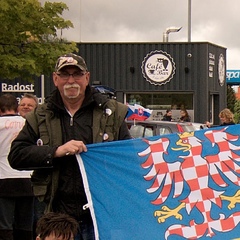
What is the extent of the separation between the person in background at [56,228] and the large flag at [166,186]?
54cm

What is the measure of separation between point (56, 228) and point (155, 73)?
23610 mm

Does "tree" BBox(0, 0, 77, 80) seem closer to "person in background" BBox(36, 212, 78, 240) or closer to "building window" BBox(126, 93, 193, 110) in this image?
"building window" BBox(126, 93, 193, 110)

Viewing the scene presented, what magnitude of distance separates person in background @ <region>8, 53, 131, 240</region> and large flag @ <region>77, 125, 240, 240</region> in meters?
0.10

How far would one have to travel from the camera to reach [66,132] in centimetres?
383

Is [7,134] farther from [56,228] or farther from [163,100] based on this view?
[163,100]

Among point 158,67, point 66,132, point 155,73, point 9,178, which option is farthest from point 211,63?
point 66,132

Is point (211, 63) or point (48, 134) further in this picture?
point (211, 63)

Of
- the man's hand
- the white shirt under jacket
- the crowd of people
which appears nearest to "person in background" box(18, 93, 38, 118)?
the white shirt under jacket

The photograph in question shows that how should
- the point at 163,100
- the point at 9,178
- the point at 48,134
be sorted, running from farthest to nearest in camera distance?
the point at 163,100, the point at 9,178, the point at 48,134

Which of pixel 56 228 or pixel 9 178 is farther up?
pixel 56 228

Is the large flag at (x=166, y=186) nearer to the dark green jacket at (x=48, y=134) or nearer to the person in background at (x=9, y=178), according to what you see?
the dark green jacket at (x=48, y=134)

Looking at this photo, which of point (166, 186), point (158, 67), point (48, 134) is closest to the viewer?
point (48, 134)

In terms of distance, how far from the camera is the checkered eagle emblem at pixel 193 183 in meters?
4.18

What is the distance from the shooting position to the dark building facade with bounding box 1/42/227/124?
87.1ft
